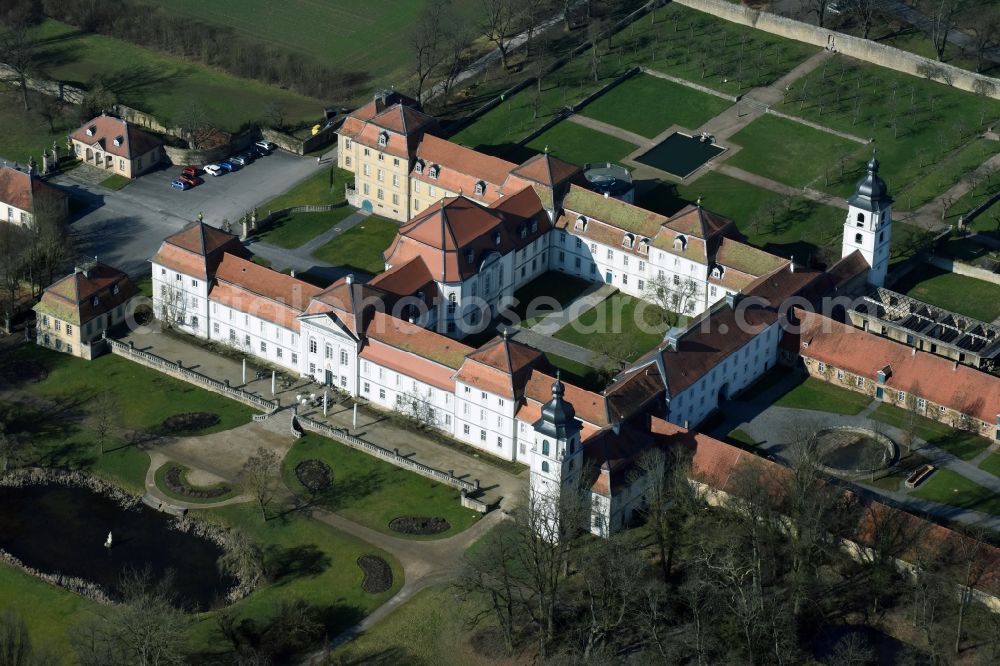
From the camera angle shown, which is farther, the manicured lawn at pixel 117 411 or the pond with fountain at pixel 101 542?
the manicured lawn at pixel 117 411

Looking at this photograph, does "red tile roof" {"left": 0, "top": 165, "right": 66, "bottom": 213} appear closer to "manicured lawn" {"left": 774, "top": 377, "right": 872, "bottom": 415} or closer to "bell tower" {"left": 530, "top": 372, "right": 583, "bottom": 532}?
"bell tower" {"left": 530, "top": 372, "right": 583, "bottom": 532}

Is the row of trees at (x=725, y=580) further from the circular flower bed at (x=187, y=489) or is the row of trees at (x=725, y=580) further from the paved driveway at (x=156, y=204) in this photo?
the paved driveway at (x=156, y=204)

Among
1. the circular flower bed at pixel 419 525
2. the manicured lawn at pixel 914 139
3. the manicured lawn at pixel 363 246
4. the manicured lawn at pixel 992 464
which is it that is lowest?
the circular flower bed at pixel 419 525

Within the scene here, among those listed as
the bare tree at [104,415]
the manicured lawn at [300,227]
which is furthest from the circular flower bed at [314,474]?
the manicured lawn at [300,227]

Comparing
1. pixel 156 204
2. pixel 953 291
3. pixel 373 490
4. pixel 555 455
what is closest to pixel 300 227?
pixel 156 204

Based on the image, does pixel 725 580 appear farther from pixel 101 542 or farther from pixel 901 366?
pixel 101 542

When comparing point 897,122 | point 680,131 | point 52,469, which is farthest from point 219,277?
point 897,122
